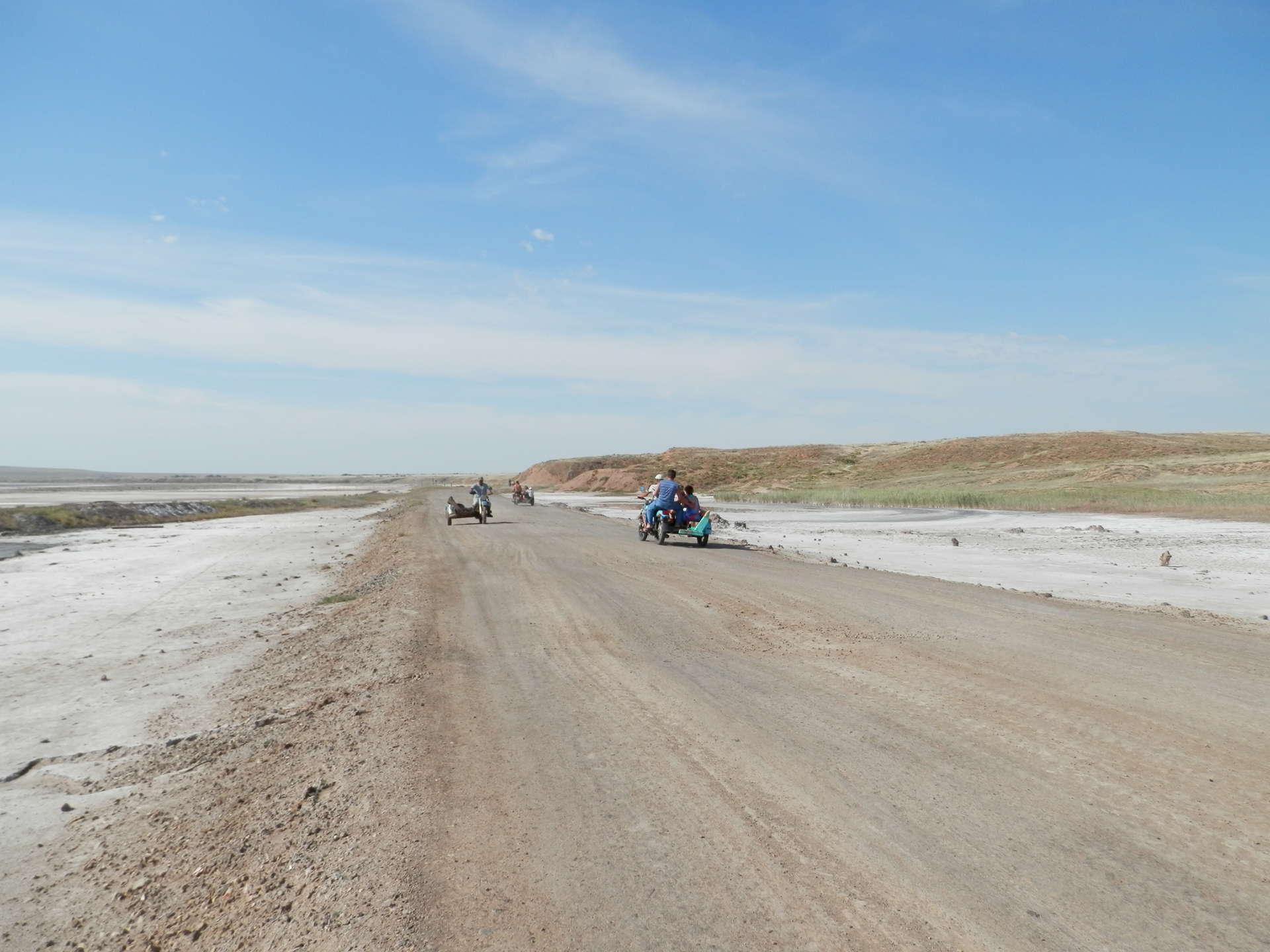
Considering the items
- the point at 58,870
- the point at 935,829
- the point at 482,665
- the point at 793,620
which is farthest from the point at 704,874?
the point at 793,620

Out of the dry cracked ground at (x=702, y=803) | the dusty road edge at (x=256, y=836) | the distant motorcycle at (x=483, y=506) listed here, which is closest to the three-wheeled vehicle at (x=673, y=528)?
the distant motorcycle at (x=483, y=506)

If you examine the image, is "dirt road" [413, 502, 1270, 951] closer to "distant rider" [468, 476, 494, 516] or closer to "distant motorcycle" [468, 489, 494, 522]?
"distant motorcycle" [468, 489, 494, 522]

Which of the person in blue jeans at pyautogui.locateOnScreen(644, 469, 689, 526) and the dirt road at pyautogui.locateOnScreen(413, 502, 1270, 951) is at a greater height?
the person in blue jeans at pyautogui.locateOnScreen(644, 469, 689, 526)

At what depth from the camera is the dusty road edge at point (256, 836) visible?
13.9 ft

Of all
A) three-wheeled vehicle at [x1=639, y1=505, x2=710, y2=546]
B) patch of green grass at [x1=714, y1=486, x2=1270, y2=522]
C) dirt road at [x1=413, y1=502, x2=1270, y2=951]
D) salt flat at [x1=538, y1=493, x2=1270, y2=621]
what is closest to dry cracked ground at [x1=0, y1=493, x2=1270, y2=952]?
dirt road at [x1=413, y1=502, x2=1270, y2=951]

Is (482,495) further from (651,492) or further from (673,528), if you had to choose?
(673,528)

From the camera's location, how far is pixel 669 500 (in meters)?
24.4

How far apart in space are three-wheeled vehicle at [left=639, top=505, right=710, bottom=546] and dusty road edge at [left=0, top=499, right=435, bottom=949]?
15.0m

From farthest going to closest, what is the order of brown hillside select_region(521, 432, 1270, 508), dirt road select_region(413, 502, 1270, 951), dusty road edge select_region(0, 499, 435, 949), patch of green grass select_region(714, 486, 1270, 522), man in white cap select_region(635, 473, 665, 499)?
brown hillside select_region(521, 432, 1270, 508)
patch of green grass select_region(714, 486, 1270, 522)
man in white cap select_region(635, 473, 665, 499)
dusty road edge select_region(0, 499, 435, 949)
dirt road select_region(413, 502, 1270, 951)

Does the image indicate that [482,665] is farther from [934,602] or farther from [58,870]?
[934,602]

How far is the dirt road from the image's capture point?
153 inches

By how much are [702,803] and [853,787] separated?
1.01 metres

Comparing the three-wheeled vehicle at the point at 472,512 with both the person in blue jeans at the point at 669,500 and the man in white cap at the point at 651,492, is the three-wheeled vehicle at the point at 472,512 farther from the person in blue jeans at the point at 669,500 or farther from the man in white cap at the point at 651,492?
the person in blue jeans at the point at 669,500

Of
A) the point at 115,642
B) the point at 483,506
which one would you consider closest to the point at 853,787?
the point at 115,642
